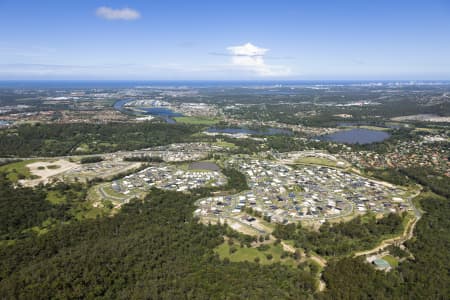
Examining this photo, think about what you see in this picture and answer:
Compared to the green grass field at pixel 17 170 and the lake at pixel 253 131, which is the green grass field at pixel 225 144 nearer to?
the lake at pixel 253 131

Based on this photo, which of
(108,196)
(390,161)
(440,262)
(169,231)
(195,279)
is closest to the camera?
(195,279)

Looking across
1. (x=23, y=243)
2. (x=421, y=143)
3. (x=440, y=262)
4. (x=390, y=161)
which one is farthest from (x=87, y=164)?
(x=421, y=143)

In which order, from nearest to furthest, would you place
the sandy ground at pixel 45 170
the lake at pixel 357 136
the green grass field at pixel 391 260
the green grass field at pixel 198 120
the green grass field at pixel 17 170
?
1. the green grass field at pixel 391 260
2. the sandy ground at pixel 45 170
3. the green grass field at pixel 17 170
4. the lake at pixel 357 136
5. the green grass field at pixel 198 120

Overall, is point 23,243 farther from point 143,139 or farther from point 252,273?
point 143,139

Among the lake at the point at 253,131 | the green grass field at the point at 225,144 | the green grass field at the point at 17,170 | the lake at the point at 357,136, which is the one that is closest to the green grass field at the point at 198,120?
the lake at the point at 253,131

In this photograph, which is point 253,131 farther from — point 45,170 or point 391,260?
point 391,260

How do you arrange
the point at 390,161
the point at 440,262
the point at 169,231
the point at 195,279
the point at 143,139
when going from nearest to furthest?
1. the point at 195,279
2. the point at 440,262
3. the point at 169,231
4. the point at 390,161
5. the point at 143,139

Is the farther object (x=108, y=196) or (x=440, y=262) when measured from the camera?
(x=108, y=196)
